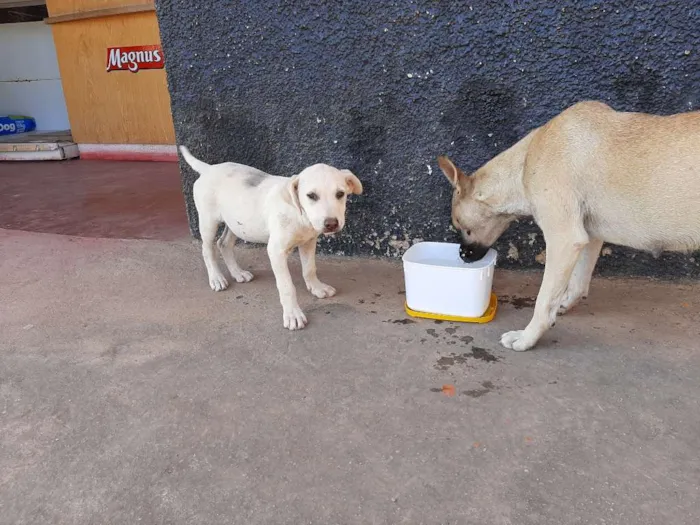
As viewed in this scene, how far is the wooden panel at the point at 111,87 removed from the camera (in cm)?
845

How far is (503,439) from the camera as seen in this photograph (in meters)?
2.22

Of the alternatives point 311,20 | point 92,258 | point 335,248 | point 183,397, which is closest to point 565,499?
point 183,397

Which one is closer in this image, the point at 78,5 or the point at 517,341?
the point at 517,341

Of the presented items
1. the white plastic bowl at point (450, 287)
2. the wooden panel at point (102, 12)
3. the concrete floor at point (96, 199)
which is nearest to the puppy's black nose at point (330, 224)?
the white plastic bowl at point (450, 287)

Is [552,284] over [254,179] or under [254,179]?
under

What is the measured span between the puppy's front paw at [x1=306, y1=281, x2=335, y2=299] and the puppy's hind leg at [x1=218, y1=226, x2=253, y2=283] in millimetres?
574

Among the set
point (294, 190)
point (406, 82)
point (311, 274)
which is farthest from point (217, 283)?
point (406, 82)

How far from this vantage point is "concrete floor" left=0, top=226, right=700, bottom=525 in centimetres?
196

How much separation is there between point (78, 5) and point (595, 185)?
8.90 meters

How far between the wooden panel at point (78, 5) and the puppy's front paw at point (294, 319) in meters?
6.78

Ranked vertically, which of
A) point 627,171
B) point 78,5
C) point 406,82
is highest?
point 78,5

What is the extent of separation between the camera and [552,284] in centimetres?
277

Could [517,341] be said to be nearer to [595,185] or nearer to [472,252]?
[472,252]

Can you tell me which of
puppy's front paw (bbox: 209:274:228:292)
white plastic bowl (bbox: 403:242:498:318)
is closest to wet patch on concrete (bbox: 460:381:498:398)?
white plastic bowl (bbox: 403:242:498:318)
